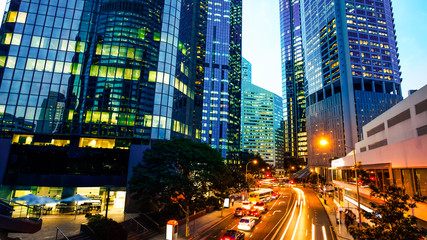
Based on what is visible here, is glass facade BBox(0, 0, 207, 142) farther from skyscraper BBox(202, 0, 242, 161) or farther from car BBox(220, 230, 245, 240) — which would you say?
skyscraper BBox(202, 0, 242, 161)

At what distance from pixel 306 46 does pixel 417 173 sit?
157620mm

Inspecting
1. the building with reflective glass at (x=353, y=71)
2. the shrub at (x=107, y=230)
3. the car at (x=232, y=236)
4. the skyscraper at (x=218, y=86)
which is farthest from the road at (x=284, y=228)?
the skyscraper at (x=218, y=86)

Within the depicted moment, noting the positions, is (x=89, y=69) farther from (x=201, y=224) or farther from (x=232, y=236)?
(x=232, y=236)

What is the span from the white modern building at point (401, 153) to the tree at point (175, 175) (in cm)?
1619

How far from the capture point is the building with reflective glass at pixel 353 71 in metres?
114

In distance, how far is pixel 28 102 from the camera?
37812 millimetres

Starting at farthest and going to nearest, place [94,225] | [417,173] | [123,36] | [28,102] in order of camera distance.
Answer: [123,36], [28,102], [94,225], [417,173]

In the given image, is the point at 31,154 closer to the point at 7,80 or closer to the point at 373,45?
the point at 7,80

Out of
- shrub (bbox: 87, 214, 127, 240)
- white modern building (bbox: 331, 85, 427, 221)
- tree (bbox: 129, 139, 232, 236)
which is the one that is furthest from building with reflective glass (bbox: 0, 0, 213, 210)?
white modern building (bbox: 331, 85, 427, 221)

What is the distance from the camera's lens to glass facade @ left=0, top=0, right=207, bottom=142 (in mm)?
38125

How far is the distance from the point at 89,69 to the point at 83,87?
351cm

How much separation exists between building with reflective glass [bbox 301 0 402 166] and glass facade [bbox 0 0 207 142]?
339ft

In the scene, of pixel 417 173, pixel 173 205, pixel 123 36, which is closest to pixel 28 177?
pixel 173 205

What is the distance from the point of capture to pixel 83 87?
131ft
